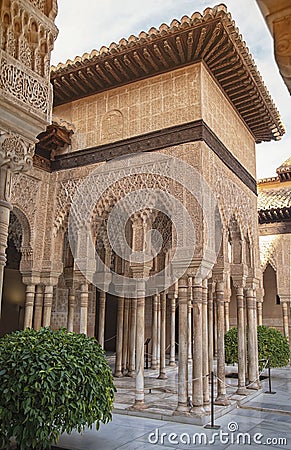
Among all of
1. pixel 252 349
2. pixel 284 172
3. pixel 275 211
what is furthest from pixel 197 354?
pixel 284 172

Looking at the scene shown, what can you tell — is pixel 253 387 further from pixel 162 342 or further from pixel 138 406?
pixel 162 342

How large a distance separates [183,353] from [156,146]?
3.64 m

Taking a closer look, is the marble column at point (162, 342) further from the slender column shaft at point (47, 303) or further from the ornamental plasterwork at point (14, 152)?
the ornamental plasterwork at point (14, 152)

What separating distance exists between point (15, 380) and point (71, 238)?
15.5 ft

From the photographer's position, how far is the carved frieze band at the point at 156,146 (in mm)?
Result: 7254

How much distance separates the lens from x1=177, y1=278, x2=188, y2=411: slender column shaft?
21.7 ft

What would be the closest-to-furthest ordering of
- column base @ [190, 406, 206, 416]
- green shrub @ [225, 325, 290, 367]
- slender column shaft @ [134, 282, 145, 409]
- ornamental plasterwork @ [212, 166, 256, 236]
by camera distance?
column base @ [190, 406, 206, 416] → slender column shaft @ [134, 282, 145, 409] → ornamental plasterwork @ [212, 166, 256, 236] → green shrub @ [225, 325, 290, 367]

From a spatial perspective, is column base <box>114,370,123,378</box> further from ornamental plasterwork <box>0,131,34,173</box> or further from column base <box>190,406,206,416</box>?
ornamental plasterwork <box>0,131,34,173</box>

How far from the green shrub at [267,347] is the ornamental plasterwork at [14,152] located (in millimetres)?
9056

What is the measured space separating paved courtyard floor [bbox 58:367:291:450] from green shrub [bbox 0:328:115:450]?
2.97 ft

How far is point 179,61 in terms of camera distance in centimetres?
753

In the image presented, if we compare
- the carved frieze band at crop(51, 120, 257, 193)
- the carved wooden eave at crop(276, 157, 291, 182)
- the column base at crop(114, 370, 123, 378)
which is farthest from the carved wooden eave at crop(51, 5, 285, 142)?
the carved wooden eave at crop(276, 157, 291, 182)

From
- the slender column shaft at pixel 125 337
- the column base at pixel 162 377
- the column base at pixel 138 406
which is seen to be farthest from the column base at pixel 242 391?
the slender column shaft at pixel 125 337

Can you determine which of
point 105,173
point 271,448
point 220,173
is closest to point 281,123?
point 220,173
